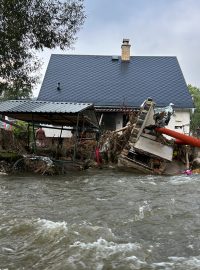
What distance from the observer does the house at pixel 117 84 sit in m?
29.8

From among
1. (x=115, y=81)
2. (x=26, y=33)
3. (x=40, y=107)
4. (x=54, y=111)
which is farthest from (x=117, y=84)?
(x=26, y=33)

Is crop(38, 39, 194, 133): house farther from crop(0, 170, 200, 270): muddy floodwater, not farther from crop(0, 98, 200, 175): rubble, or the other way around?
crop(0, 170, 200, 270): muddy floodwater

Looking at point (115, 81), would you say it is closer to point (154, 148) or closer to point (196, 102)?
point (154, 148)

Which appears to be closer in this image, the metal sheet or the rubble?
the rubble

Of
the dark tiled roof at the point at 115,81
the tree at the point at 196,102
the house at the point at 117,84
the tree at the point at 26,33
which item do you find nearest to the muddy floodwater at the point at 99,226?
the tree at the point at 26,33

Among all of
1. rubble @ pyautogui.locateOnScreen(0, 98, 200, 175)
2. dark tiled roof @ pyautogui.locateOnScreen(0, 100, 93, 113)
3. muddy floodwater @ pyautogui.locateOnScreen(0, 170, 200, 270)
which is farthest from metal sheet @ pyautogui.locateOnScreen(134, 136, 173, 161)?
muddy floodwater @ pyautogui.locateOnScreen(0, 170, 200, 270)

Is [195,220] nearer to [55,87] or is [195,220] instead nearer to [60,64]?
[55,87]

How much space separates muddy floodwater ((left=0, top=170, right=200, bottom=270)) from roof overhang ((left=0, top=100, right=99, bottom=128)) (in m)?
3.24

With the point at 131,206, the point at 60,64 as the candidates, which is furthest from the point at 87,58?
the point at 131,206

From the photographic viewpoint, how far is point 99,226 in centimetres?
854

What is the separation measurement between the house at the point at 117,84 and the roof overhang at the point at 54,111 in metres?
8.16

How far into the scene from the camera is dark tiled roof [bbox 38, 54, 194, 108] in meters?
30.4

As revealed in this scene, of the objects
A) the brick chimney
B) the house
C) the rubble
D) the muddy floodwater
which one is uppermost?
the brick chimney

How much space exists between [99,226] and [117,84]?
23.7 metres
